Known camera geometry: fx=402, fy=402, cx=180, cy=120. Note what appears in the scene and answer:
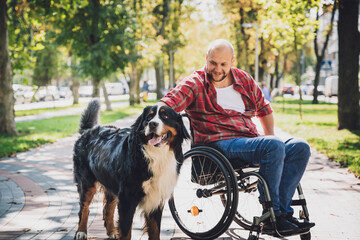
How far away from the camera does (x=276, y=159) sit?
11.2 feet

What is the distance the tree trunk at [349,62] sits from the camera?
11.9 metres

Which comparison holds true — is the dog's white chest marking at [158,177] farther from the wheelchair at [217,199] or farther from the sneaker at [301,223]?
the sneaker at [301,223]

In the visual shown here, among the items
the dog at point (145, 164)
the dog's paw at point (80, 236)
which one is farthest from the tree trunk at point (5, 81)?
the dog at point (145, 164)

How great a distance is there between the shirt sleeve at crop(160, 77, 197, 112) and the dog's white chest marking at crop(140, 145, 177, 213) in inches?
19.3

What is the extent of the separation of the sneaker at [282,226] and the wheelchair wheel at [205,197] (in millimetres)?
346

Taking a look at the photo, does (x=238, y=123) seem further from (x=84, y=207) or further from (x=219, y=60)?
(x=84, y=207)

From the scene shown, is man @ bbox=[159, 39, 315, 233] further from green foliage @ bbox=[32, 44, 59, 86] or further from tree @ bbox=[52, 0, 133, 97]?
green foliage @ bbox=[32, 44, 59, 86]

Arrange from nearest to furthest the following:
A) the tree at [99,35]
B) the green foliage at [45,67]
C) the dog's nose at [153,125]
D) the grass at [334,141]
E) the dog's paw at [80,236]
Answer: the dog's nose at [153,125]
the dog's paw at [80,236]
the grass at [334,141]
the tree at [99,35]
the green foliage at [45,67]

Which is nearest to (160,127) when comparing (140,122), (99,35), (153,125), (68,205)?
(153,125)

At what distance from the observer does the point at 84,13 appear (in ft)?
67.2

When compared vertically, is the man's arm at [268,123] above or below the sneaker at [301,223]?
above

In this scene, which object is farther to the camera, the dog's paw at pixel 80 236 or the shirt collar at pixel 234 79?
the shirt collar at pixel 234 79

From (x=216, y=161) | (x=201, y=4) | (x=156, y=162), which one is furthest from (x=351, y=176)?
(x=201, y=4)

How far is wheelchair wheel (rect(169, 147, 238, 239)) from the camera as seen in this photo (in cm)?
343
